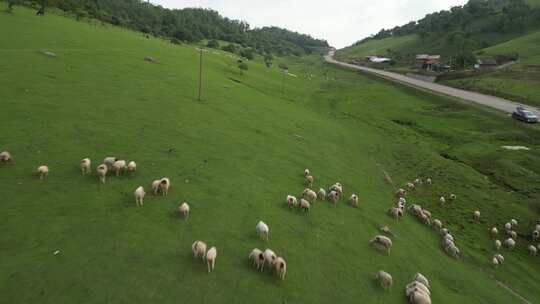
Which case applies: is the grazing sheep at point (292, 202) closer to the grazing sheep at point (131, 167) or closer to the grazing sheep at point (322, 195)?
the grazing sheep at point (322, 195)

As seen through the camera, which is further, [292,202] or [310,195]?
[310,195]

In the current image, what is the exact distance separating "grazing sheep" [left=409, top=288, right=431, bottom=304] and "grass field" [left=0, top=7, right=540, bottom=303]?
1.81ft

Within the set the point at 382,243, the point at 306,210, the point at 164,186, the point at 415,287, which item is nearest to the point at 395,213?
the point at 382,243

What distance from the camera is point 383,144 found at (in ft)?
139

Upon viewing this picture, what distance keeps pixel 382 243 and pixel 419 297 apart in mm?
4371

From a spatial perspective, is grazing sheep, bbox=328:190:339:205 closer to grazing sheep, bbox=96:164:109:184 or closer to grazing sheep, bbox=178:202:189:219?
grazing sheep, bbox=178:202:189:219

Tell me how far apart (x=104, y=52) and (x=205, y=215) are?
43.9m

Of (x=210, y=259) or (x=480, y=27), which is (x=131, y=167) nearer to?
(x=210, y=259)

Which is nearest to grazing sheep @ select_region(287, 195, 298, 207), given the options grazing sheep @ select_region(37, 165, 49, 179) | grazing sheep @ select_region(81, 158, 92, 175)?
grazing sheep @ select_region(81, 158, 92, 175)

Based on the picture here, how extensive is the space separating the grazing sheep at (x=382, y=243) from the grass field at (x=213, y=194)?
1.33 ft

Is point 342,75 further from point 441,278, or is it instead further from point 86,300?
point 86,300

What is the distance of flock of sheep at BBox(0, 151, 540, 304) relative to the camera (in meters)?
13.0

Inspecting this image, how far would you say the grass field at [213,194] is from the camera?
472 inches

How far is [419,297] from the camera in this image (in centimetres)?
1317
